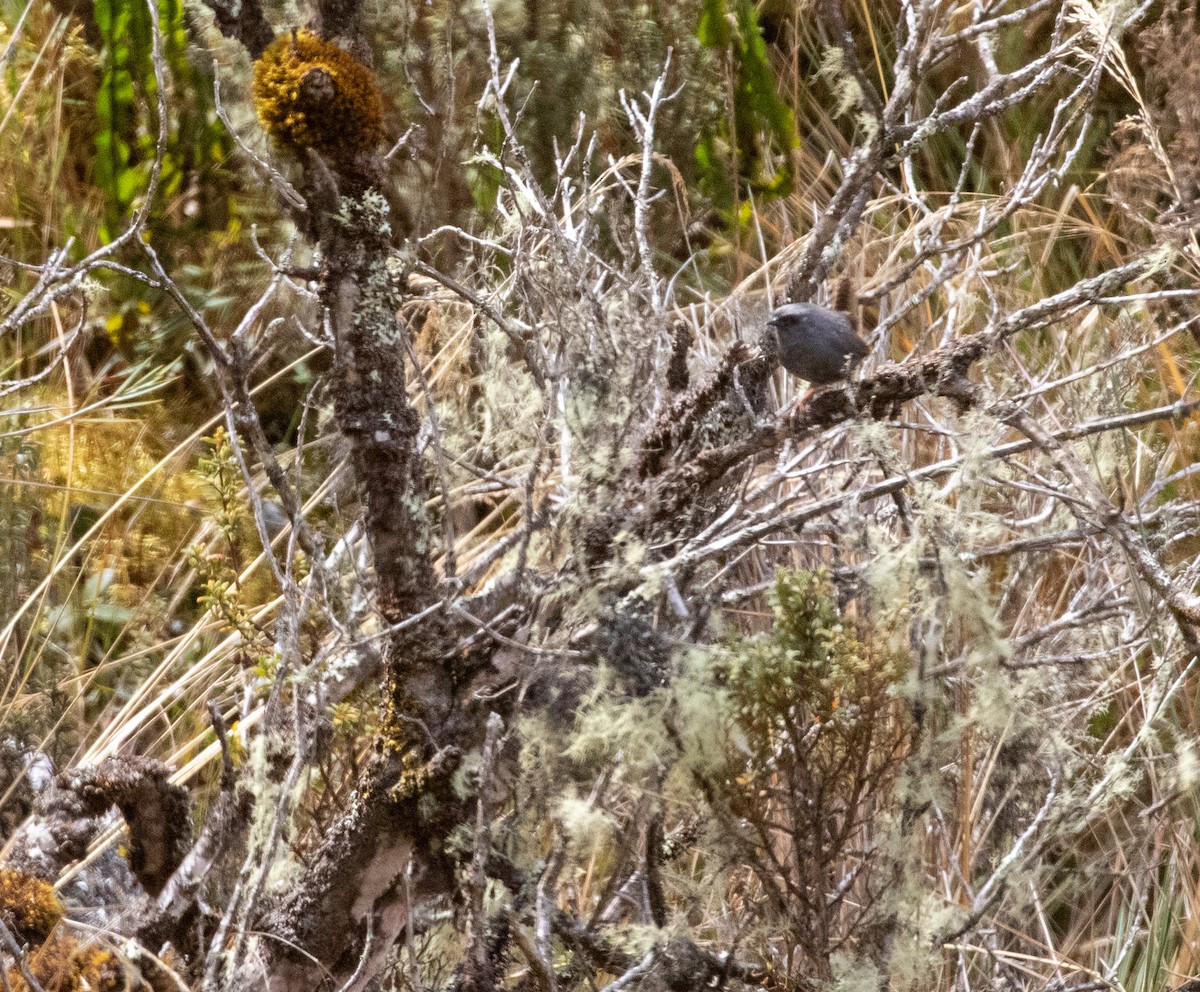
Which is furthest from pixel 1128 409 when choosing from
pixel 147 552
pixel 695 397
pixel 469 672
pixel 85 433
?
pixel 85 433

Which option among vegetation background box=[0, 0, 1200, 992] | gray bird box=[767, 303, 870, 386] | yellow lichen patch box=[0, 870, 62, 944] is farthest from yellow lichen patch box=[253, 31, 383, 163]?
yellow lichen patch box=[0, 870, 62, 944]

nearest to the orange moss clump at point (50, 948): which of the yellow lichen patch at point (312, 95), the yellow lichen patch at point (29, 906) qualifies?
the yellow lichen patch at point (29, 906)

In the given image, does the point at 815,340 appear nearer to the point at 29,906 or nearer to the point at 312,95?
the point at 312,95

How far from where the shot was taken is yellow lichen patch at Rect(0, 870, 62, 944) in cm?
90

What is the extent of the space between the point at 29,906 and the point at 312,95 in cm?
64

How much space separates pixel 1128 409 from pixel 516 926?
1.01 metres

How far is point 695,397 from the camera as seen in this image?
0.86 meters

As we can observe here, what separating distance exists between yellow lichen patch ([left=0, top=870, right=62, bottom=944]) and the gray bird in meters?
0.69

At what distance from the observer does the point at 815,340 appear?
0.79 meters

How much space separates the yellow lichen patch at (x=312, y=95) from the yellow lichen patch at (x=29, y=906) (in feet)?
1.95

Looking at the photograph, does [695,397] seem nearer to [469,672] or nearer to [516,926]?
[469,672]

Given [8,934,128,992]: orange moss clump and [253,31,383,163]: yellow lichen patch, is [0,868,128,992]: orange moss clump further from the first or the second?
[253,31,383,163]: yellow lichen patch

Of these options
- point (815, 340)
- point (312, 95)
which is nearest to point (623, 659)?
point (815, 340)

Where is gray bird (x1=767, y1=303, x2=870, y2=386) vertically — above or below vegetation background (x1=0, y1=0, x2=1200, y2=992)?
above
